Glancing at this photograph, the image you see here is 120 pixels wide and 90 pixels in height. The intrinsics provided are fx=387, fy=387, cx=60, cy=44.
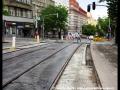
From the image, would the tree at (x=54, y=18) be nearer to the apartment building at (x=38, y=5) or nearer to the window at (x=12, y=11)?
the apartment building at (x=38, y=5)

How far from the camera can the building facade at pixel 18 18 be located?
92750 millimetres

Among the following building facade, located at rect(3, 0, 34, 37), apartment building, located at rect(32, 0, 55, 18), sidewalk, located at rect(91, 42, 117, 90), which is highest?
apartment building, located at rect(32, 0, 55, 18)

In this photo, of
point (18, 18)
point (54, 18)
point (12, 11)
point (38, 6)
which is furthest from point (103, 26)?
point (12, 11)

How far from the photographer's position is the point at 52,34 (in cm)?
12612

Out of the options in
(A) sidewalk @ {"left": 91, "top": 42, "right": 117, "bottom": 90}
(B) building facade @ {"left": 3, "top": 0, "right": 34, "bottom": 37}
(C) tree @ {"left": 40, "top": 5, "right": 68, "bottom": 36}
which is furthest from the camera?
(C) tree @ {"left": 40, "top": 5, "right": 68, "bottom": 36}

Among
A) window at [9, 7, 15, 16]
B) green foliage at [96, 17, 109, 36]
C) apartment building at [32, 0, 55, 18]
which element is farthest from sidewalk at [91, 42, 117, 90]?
green foliage at [96, 17, 109, 36]

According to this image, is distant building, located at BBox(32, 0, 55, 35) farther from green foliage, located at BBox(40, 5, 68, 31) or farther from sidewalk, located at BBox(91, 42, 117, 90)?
sidewalk, located at BBox(91, 42, 117, 90)

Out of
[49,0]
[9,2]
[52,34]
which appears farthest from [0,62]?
[49,0]

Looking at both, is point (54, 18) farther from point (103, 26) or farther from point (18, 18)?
point (103, 26)

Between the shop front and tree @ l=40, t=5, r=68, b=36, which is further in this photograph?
tree @ l=40, t=5, r=68, b=36

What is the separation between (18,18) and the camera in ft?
330

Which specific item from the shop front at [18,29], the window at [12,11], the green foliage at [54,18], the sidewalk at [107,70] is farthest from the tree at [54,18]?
the sidewalk at [107,70]

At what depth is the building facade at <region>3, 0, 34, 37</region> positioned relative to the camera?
9275 cm

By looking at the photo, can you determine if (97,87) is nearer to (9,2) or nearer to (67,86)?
(67,86)
